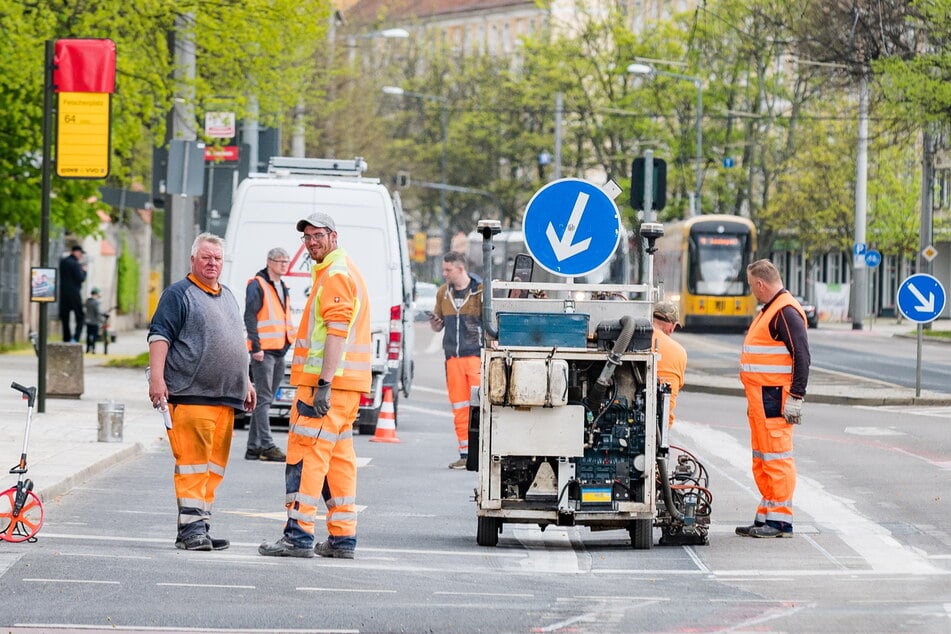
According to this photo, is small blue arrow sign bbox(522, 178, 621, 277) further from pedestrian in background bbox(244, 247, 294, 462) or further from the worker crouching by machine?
pedestrian in background bbox(244, 247, 294, 462)

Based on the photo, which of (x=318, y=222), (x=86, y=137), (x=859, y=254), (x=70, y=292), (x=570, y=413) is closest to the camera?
(x=318, y=222)

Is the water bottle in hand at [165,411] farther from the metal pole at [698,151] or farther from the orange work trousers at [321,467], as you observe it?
the metal pole at [698,151]

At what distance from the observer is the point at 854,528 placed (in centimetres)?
1226

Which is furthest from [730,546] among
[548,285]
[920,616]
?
[920,616]

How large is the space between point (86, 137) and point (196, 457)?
992cm

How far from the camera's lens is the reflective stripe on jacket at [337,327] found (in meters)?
10.3

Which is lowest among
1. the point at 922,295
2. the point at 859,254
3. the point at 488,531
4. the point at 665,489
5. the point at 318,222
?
the point at 488,531

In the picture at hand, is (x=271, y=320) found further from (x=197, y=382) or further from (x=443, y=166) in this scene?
(x=443, y=166)

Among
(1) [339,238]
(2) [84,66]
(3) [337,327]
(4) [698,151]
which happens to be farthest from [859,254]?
(3) [337,327]

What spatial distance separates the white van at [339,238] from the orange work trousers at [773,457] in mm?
7252

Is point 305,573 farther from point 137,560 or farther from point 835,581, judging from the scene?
point 835,581

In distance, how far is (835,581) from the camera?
9898 mm

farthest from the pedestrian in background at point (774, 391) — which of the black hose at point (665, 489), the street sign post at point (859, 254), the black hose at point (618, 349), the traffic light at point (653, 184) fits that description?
the street sign post at point (859, 254)

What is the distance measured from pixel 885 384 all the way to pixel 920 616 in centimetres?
2075
